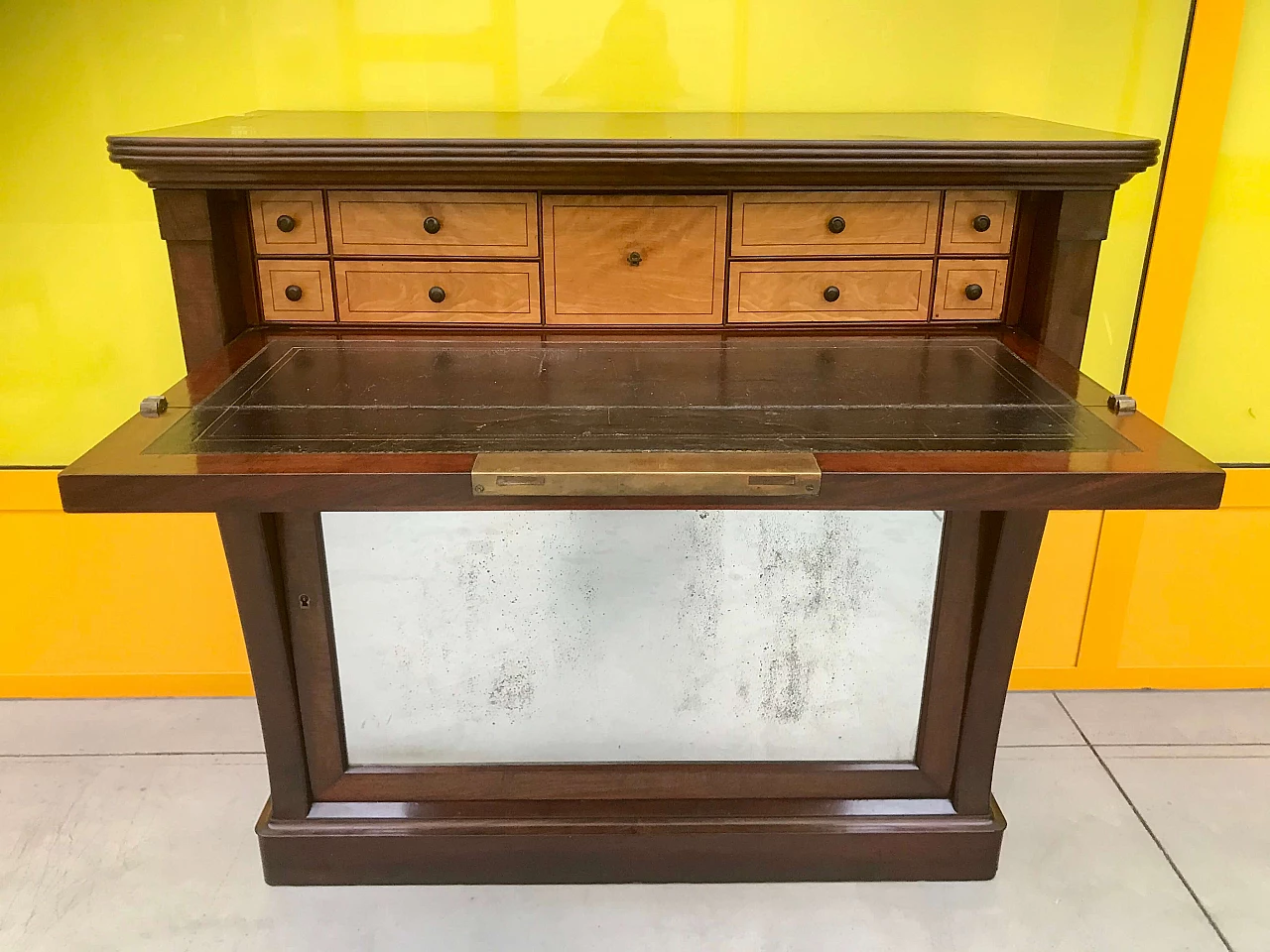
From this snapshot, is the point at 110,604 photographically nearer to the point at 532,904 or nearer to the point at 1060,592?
the point at 532,904

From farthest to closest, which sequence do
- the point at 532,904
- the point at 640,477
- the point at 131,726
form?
the point at 131,726 → the point at 532,904 → the point at 640,477

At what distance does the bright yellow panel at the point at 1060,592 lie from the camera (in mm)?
2213

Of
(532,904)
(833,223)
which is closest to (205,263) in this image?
(833,223)

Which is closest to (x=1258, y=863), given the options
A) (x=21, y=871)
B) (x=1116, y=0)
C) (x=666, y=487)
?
(x=666, y=487)

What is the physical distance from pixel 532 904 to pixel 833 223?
1.29 m

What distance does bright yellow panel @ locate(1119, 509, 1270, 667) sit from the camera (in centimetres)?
221

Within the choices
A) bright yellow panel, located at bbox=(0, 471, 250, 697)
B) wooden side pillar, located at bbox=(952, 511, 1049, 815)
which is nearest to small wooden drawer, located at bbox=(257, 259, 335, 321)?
bright yellow panel, located at bbox=(0, 471, 250, 697)

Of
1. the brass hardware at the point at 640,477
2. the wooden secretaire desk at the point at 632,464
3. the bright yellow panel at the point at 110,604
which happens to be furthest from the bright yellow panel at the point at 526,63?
the brass hardware at the point at 640,477

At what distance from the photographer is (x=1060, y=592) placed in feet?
7.43

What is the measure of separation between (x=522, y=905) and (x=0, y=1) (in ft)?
6.31

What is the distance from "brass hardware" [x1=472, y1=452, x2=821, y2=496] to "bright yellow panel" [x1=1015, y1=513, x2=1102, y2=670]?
1324 mm

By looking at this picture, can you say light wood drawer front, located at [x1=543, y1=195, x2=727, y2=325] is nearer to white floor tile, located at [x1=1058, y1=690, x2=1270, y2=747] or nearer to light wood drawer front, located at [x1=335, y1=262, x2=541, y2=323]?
light wood drawer front, located at [x1=335, y1=262, x2=541, y2=323]

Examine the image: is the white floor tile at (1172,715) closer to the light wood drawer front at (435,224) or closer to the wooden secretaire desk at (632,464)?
the wooden secretaire desk at (632,464)

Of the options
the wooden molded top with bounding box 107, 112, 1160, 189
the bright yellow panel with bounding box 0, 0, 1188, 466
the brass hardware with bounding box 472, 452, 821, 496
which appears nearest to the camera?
the brass hardware with bounding box 472, 452, 821, 496
